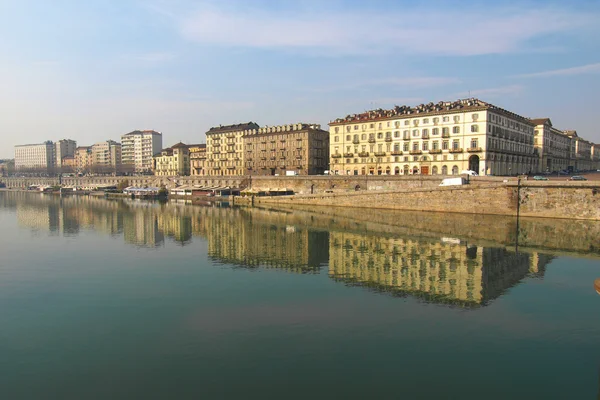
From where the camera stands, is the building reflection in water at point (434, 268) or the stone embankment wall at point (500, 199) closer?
the building reflection in water at point (434, 268)

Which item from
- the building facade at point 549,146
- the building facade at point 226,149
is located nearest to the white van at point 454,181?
the building facade at point 549,146

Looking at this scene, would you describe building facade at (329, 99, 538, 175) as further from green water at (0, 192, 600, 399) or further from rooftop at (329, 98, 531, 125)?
green water at (0, 192, 600, 399)

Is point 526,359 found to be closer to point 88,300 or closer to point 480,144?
point 88,300

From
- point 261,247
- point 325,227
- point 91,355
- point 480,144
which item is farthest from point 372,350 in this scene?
point 480,144

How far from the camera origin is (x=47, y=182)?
182250mm

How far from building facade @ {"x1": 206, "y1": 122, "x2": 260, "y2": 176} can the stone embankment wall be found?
2355 inches

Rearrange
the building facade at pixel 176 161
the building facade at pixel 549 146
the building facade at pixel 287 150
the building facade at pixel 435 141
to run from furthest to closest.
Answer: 1. the building facade at pixel 176 161
2. the building facade at pixel 287 150
3. the building facade at pixel 549 146
4. the building facade at pixel 435 141

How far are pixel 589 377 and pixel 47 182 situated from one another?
676 feet

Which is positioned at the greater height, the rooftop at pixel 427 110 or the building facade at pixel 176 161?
the rooftop at pixel 427 110

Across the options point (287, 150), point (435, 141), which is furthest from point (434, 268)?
point (287, 150)

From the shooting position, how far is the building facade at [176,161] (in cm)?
15512

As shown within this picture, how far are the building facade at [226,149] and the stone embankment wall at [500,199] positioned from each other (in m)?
59.8

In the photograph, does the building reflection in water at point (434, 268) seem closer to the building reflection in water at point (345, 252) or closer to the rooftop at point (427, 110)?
the building reflection in water at point (345, 252)

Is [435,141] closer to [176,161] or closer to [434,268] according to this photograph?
[434,268]
